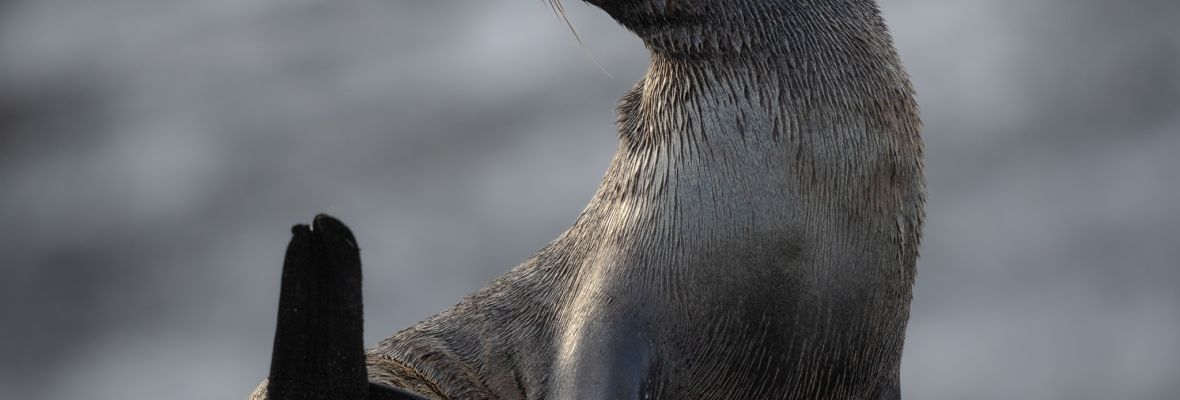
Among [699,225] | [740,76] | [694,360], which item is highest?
[740,76]

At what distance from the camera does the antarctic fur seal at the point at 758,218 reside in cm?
376

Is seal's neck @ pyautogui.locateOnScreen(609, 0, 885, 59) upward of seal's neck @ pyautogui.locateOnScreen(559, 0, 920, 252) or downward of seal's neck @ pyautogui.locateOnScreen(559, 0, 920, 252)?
upward

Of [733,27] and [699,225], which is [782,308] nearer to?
[699,225]

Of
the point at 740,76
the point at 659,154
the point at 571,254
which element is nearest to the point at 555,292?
the point at 571,254

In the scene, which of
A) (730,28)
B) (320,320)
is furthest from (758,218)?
(320,320)

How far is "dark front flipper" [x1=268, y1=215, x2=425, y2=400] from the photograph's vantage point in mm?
3102

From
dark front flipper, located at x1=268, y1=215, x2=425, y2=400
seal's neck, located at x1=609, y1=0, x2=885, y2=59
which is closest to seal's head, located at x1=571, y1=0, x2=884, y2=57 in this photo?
seal's neck, located at x1=609, y1=0, x2=885, y2=59

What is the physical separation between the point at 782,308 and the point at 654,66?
2.34 feet

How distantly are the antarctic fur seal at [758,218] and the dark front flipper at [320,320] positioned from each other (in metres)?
0.70

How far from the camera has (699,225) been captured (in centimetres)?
379

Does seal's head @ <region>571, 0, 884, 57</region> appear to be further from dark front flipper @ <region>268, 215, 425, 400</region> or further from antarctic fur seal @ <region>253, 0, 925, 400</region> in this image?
dark front flipper @ <region>268, 215, 425, 400</region>

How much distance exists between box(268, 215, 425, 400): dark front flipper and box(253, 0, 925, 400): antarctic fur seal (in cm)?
70

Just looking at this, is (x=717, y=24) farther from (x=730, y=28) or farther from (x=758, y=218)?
(x=758, y=218)

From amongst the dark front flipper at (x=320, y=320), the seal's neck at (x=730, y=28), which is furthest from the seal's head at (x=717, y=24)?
the dark front flipper at (x=320, y=320)
